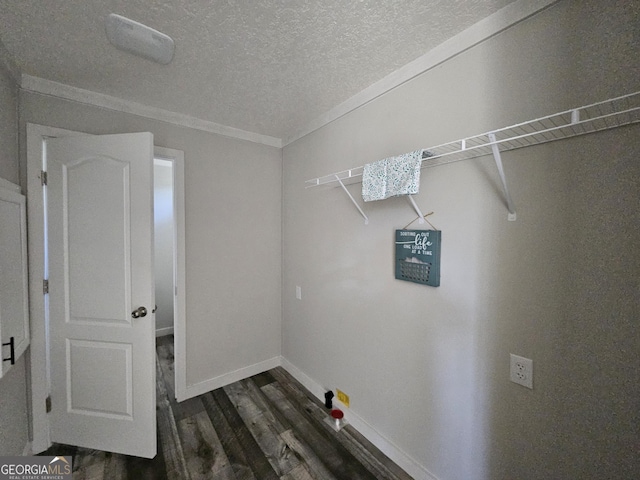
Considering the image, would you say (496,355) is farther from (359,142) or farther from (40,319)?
(40,319)

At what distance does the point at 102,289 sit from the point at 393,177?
2002mm

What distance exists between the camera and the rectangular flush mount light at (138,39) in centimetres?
114

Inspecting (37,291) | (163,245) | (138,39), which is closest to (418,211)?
(138,39)

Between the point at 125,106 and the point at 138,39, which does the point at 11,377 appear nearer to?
the point at 125,106

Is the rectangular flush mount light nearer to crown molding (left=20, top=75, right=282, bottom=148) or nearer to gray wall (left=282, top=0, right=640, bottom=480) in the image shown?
crown molding (left=20, top=75, right=282, bottom=148)

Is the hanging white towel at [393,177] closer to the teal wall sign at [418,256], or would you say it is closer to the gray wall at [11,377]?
the teal wall sign at [418,256]

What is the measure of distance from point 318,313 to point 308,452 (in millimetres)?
947

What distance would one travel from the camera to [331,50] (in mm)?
1323

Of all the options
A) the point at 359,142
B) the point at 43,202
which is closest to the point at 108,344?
the point at 43,202

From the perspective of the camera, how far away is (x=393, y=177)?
1283mm

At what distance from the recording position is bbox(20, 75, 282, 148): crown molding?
5.16 ft

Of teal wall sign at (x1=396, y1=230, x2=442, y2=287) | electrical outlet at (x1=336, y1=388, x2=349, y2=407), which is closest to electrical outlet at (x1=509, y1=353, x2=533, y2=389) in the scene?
teal wall sign at (x1=396, y1=230, x2=442, y2=287)

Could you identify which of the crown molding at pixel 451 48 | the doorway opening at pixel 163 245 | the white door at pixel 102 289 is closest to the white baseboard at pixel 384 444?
the white door at pixel 102 289

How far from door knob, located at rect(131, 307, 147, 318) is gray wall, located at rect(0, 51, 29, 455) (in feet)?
2.03
